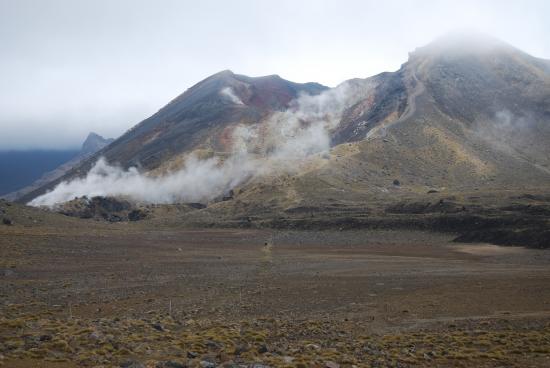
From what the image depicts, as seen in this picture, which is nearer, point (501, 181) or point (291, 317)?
point (291, 317)

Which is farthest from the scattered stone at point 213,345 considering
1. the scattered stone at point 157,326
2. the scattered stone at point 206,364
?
the scattered stone at point 157,326

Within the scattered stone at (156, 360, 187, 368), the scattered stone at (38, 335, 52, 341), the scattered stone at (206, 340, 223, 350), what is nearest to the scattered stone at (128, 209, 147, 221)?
the scattered stone at (38, 335, 52, 341)

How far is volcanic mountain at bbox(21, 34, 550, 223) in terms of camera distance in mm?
114875

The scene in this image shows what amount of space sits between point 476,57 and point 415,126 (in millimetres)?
68386

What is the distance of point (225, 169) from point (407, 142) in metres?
58.2

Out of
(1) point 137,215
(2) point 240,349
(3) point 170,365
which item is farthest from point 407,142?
(3) point 170,365

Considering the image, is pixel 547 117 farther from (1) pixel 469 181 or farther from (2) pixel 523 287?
(2) pixel 523 287

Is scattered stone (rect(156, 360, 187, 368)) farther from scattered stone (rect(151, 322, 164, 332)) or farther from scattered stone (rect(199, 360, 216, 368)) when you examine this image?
scattered stone (rect(151, 322, 164, 332))

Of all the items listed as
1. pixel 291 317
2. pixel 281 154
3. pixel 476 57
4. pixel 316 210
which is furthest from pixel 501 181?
pixel 291 317

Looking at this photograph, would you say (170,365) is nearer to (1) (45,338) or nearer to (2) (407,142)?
(1) (45,338)

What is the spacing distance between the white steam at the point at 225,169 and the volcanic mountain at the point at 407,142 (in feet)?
3.20

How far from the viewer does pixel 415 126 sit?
473 feet

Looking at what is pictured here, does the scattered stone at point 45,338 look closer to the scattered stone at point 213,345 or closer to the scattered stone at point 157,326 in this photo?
the scattered stone at point 157,326

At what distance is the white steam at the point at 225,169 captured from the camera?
147125 millimetres
